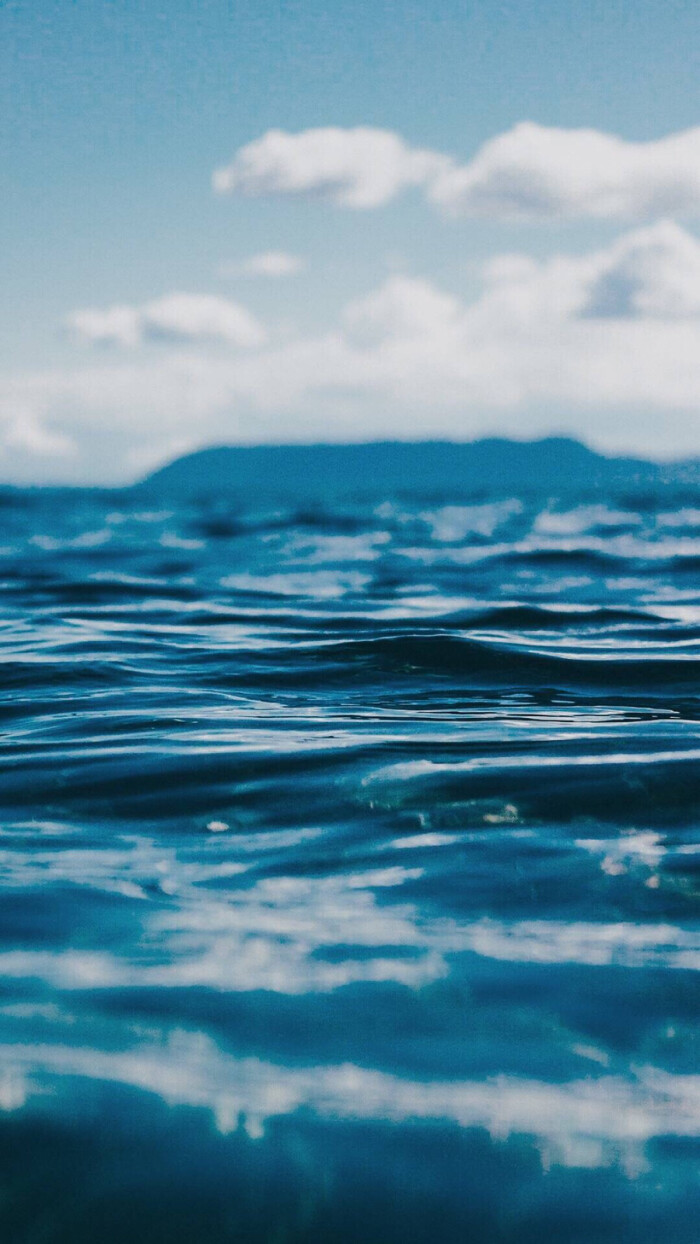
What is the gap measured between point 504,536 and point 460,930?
67.4 ft

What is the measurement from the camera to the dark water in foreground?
6.23 feet

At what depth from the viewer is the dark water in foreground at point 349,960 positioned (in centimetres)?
Result: 190

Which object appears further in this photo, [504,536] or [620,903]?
[504,536]

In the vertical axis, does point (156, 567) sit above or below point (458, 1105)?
above

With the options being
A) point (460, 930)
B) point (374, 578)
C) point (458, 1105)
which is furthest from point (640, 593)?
point (458, 1105)

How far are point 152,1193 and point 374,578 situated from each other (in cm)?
1154

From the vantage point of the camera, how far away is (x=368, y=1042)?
232 centimetres

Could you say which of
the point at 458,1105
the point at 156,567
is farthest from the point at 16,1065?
the point at 156,567

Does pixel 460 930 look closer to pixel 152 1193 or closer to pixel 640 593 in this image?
pixel 152 1193

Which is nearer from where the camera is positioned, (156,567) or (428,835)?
(428,835)

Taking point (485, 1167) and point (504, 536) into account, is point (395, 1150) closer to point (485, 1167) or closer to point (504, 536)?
point (485, 1167)

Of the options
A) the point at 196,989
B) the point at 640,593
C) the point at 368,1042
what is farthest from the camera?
the point at 640,593

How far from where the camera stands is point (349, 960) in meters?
2.69

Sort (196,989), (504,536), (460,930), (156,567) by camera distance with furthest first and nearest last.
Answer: (504,536), (156,567), (460,930), (196,989)
